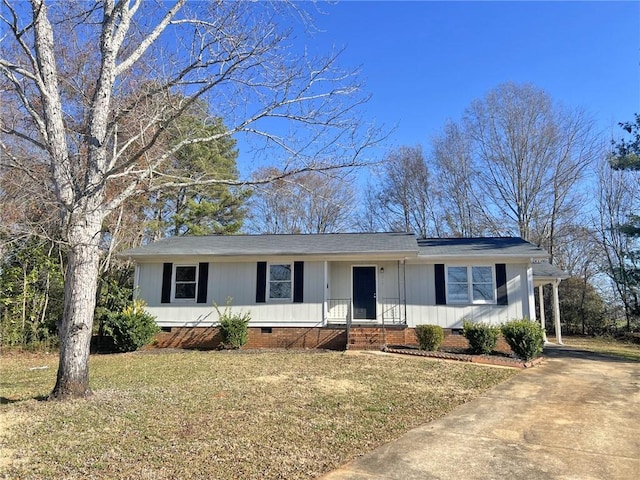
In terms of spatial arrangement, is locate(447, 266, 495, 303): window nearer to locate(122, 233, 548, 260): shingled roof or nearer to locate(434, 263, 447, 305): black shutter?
locate(434, 263, 447, 305): black shutter

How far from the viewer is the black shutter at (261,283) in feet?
44.4

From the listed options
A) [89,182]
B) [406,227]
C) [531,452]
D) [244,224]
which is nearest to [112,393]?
[89,182]

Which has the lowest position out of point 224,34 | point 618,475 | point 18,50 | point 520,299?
point 618,475

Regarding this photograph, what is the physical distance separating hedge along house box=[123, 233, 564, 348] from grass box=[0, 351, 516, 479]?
3532 mm

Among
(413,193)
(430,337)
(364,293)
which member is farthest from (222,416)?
(413,193)

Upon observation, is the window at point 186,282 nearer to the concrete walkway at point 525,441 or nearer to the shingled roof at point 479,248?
the shingled roof at point 479,248

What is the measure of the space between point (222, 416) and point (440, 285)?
9361mm

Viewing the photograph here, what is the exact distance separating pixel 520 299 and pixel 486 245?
208cm

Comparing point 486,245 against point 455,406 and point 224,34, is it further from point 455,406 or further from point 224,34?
point 224,34

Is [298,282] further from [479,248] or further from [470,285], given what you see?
[479,248]

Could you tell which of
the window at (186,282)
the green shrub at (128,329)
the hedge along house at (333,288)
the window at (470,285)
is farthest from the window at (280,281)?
the window at (470,285)

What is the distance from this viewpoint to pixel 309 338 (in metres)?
13.0

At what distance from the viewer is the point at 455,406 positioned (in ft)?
20.6

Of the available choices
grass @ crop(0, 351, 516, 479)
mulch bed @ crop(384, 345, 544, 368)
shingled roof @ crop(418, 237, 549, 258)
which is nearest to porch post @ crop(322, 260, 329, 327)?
mulch bed @ crop(384, 345, 544, 368)
